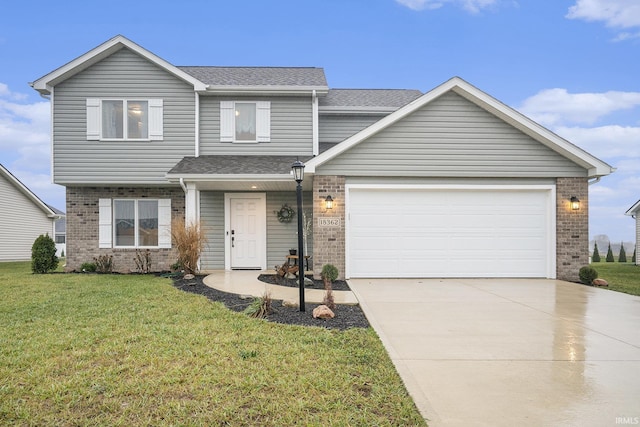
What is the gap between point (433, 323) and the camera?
5.37 m

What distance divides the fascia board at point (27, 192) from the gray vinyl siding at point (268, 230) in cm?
1306

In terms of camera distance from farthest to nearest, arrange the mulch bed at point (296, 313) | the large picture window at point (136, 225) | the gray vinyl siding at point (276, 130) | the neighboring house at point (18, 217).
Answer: the neighboring house at point (18, 217) < the large picture window at point (136, 225) < the gray vinyl siding at point (276, 130) < the mulch bed at point (296, 313)

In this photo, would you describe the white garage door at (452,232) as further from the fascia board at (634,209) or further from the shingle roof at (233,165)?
the fascia board at (634,209)

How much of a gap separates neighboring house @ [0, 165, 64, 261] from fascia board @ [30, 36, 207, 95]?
376 inches

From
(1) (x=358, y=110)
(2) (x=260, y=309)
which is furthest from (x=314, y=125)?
(2) (x=260, y=309)

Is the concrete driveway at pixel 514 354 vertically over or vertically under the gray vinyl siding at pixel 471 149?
under

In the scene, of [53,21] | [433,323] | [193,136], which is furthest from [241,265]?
[53,21]

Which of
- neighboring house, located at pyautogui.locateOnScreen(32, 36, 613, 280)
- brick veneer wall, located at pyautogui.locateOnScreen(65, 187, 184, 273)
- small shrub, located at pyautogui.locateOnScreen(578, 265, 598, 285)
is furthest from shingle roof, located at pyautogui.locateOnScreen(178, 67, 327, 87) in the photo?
small shrub, located at pyautogui.locateOnScreen(578, 265, 598, 285)

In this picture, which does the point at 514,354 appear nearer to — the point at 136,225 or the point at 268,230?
the point at 268,230

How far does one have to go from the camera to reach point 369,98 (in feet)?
46.6

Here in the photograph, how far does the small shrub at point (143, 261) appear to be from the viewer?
37.4 ft

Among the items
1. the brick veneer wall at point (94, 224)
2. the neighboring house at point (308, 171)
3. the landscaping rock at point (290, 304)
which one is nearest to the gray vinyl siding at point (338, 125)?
the neighboring house at point (308, 171)

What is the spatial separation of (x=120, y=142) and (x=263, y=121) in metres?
4.49

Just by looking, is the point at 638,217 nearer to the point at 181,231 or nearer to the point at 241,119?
the point at 241,119
